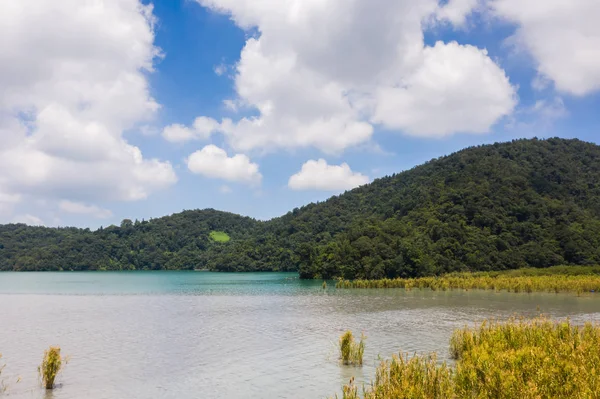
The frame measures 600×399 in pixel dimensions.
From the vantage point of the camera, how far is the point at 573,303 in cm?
4472

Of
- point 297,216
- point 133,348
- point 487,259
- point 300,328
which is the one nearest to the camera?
point 133,348

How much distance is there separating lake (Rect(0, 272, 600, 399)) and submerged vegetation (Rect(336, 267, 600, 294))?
234 inches

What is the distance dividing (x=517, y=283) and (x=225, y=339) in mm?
45011

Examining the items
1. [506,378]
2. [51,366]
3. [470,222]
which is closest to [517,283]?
[470,222]

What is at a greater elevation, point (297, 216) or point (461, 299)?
point (297, 216)

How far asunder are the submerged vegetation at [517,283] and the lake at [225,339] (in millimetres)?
5948

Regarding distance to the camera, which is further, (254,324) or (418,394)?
(254,324)

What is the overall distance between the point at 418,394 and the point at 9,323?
36.5 m

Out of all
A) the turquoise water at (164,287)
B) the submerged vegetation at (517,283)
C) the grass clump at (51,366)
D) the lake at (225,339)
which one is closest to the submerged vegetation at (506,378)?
the lake at (225,339)

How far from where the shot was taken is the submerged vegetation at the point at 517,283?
5641 cm

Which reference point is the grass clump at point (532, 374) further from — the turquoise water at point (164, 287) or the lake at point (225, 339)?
the turquoise water at point (164, 287)

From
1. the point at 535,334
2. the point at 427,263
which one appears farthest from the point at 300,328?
the point at 427,263

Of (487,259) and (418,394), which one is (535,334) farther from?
(487,259)

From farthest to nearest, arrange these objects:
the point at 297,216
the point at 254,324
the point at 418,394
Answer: the point at 297,216
the point at 254,324
the point at 418,394
